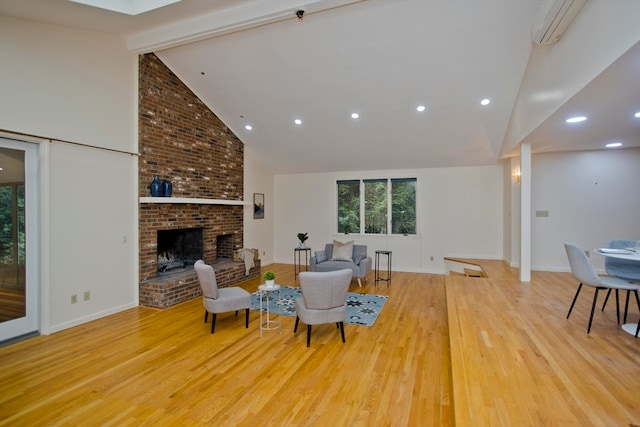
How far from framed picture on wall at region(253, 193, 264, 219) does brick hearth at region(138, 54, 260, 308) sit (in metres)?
0.83

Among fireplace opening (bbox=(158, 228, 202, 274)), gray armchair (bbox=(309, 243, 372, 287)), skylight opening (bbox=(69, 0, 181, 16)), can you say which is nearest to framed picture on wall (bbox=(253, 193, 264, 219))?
fireplace opening (bbox=(158, 228, 202, 274))

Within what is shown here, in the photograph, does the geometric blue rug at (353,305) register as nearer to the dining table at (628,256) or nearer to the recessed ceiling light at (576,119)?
the dining table at (628,256)

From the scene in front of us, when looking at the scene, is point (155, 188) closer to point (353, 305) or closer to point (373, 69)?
point (353, 305)

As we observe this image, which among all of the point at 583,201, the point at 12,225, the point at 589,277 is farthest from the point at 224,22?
the point at 583,201

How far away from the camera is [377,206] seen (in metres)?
7.79

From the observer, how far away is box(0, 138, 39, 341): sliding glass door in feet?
11.2

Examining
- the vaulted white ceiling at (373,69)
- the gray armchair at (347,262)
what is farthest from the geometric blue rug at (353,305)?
the vaulted white ceiling at (373,69)

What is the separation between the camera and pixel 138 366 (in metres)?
2.95

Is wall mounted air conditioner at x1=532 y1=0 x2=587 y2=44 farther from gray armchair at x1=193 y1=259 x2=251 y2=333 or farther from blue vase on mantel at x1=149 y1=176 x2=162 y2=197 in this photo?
blue vase on mantel at x1=149 y1=176 x2=162 y2=197

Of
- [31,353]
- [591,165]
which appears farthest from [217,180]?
[591,165]

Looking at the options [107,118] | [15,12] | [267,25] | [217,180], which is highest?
[267,25]

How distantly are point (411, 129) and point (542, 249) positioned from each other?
12.0 feet

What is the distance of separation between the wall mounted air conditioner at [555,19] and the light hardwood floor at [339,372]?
2963mm

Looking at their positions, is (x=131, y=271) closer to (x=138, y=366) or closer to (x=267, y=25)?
(x=138, y=366)
